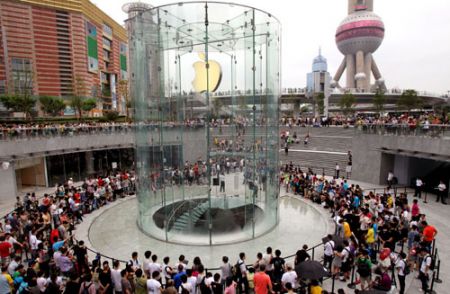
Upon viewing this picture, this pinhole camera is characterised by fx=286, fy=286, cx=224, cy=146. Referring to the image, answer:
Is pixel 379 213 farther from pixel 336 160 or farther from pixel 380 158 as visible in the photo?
pixel 336 160

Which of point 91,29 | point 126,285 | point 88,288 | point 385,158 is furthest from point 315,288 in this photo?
point 91,29

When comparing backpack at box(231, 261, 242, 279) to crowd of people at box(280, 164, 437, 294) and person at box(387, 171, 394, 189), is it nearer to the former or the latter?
crowd of people at box(280, 164, 437, 294)

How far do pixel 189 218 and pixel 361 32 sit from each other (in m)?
128

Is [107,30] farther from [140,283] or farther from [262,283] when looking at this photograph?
[262,283]

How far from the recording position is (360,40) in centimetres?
11794

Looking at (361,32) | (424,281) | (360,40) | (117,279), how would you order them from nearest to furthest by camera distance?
(117,279) < (424,281) < (361,32) < (360,40)

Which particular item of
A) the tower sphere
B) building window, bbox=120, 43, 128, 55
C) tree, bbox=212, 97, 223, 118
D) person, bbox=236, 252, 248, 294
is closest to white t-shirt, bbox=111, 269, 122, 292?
person, bbox=236, 252, 248, 294

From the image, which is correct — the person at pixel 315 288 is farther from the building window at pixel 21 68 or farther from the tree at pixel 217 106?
the building window at pixel 21 68

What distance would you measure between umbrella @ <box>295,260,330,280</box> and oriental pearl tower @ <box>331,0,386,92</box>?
11558 cm

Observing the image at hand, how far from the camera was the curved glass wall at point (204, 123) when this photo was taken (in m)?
13.5

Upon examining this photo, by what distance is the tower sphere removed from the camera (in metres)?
116

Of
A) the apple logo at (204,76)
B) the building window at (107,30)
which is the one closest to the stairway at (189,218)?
the apple logo at (204,76)

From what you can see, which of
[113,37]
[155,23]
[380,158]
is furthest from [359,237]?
[113,37]

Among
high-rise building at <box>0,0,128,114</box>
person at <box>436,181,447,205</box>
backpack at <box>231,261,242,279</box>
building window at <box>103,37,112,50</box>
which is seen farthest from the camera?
building window at <box>103,37,112,50</box>
